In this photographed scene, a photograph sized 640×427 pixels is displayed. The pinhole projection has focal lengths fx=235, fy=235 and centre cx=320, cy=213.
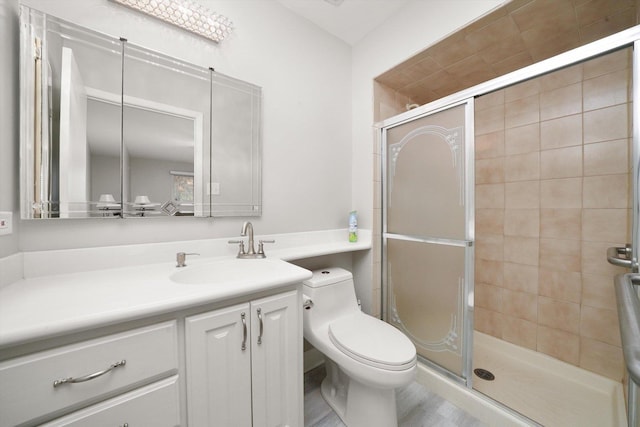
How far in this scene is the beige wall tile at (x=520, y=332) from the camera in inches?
70.1

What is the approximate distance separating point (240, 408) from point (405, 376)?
2.24 feet

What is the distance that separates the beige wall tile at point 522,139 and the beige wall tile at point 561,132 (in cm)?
3

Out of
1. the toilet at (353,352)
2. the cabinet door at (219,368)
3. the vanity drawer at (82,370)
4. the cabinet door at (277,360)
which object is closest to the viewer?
the vanity drawer at (82,370)

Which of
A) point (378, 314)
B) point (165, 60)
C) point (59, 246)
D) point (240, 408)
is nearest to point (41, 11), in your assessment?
point (165, 60)

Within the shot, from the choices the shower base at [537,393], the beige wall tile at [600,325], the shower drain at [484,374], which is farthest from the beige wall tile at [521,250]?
the shower drain at [484,374]

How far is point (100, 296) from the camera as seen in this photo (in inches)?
29.3

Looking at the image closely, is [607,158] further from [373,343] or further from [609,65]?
[373,343]

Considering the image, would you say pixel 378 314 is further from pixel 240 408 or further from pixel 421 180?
pixel 240 408

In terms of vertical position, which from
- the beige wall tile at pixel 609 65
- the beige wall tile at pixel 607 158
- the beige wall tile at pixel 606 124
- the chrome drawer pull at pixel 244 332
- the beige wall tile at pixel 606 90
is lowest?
the chrome drawer pull at pixel 244 332

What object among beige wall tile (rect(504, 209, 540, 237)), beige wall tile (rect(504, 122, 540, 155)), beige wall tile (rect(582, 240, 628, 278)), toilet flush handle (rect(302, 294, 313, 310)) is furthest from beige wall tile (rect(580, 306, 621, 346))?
toilet flush handle (rect(302, 294, 313, 310))

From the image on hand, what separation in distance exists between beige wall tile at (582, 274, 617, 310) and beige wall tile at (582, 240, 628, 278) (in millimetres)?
32

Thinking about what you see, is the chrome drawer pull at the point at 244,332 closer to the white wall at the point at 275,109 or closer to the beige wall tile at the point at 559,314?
the white wall at the point at 275,109

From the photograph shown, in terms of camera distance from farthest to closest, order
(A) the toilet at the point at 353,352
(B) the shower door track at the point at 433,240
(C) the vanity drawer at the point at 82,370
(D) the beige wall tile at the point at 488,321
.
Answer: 1. (D) the beige wall tile at the point at 488,321
2. (B) the shower door track at the point at 433,240
3. (A) the toilet at the point at 353,352
4. (C) the vanity drawer at the point at 82,370

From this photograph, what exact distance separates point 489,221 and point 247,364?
2142mm
